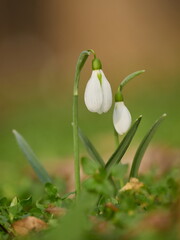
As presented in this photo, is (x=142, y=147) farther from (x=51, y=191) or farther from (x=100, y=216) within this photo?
(x=100, y=216)

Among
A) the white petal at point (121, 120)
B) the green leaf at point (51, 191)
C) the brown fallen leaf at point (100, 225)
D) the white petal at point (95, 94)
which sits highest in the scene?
the white petal at point (95, 94)

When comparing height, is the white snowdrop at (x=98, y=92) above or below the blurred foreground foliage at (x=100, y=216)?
above

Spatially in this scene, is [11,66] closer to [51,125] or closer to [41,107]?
[41,107]

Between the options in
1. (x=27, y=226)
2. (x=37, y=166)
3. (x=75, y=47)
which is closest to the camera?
(x=27, y=226)

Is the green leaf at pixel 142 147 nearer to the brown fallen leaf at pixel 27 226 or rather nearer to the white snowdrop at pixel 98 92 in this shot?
the white snowdrop at pixel 98 92

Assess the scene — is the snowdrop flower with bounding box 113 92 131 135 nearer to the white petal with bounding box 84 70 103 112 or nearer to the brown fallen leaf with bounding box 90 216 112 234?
the white petal with bounding box 84 70 103 112

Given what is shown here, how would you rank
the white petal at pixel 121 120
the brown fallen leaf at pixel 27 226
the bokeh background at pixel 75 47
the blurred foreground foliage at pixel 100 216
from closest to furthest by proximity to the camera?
the blurred foreground foliage at pixel 100 216
the brown fallen leaf at pixel 27 226
the white petal at pixel 121 120
the bokeh background at pixel 75 47

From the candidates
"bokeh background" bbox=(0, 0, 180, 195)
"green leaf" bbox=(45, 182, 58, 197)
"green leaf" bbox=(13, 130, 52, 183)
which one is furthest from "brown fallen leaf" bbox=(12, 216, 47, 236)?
"bokeh background" bbox=(0, 0, 180, 195)

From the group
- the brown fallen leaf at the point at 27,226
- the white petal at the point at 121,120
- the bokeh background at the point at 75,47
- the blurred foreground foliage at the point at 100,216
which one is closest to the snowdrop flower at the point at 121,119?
the white petal at the point at 121,120

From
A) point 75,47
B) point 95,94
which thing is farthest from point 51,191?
point 75,47
